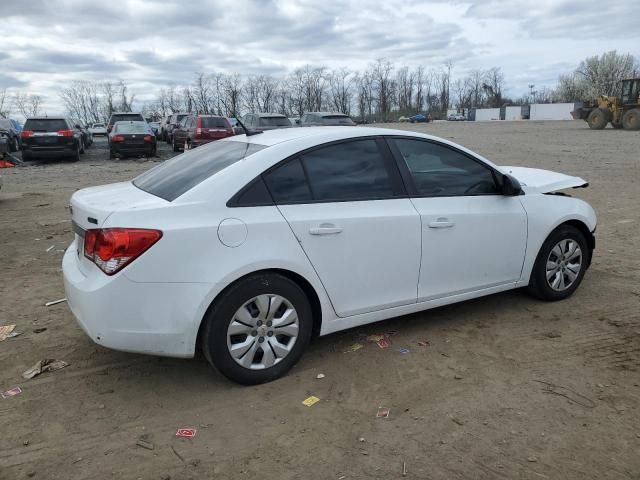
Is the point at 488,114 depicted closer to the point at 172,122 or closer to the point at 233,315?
the point at 172,122

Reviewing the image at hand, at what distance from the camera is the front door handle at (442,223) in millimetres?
3855

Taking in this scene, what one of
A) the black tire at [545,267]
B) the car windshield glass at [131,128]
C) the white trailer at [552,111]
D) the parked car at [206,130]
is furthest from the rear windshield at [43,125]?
the white trailer at [552,111]

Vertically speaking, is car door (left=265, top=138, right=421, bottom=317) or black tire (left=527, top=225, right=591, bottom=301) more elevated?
car door (left=265, top=138, right=421, bottom=317)

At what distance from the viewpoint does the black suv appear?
19062 millimetres

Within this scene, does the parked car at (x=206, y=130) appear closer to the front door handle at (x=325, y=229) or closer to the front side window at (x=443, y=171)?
the front side window at (x=443, y=171)

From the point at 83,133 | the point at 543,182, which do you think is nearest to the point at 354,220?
the point at 543,182

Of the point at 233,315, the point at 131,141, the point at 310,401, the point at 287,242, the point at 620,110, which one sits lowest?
the point at 310,401

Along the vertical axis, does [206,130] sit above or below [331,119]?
below

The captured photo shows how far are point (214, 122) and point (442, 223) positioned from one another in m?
18.1

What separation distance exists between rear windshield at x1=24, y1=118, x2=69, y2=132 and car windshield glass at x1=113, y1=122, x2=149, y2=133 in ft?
7.59

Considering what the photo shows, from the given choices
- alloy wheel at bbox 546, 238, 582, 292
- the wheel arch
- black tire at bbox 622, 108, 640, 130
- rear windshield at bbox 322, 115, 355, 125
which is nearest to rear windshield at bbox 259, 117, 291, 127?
rear windshield at bbox 322, 115, 355, 125

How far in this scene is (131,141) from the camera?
20828 millimetres

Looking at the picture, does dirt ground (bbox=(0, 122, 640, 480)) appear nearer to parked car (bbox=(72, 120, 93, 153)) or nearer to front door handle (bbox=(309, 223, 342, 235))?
front door handle (bbox=(309, 223, 342, 235))

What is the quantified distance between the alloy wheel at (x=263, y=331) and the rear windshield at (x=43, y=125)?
19.1 metres
